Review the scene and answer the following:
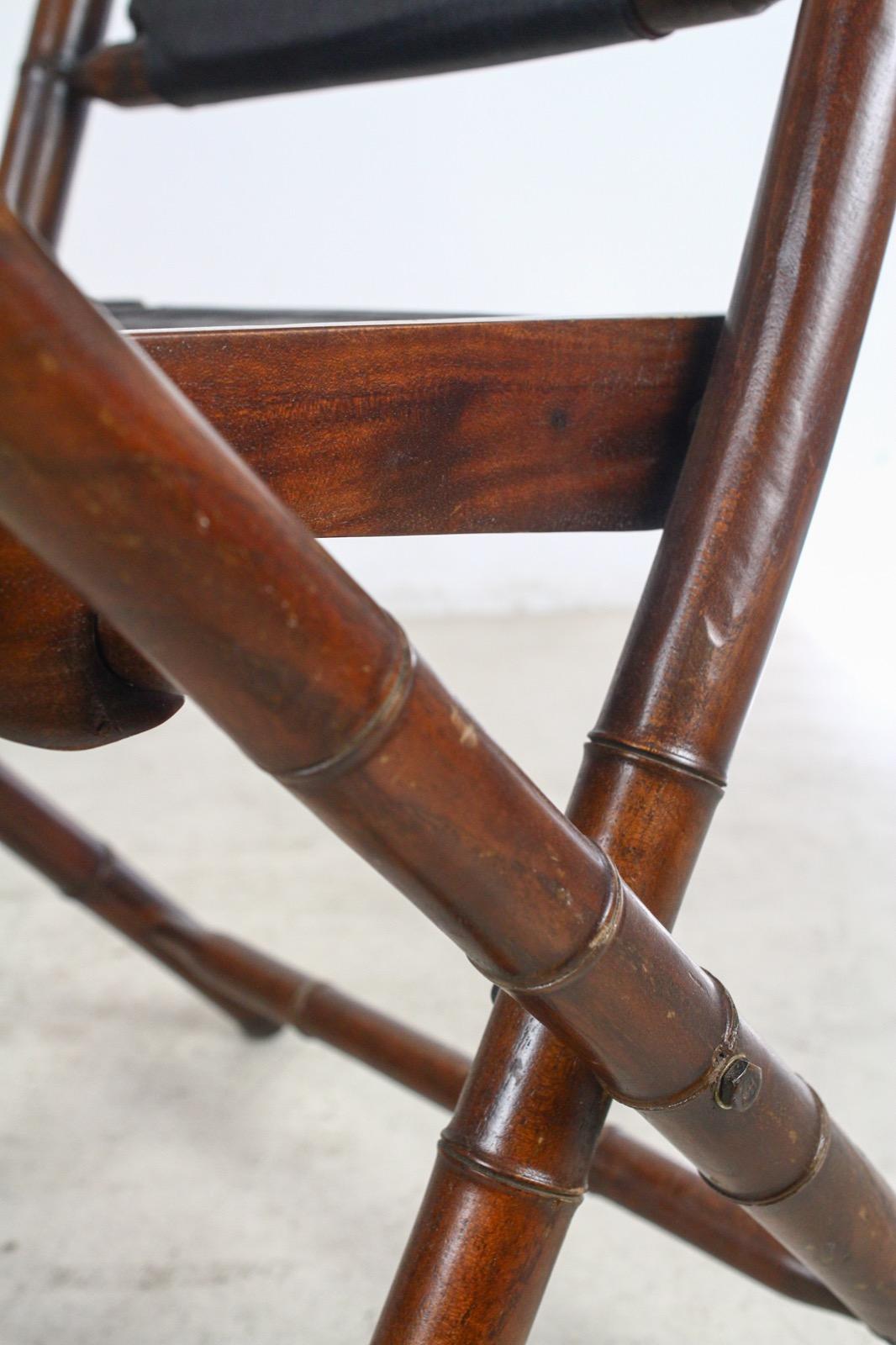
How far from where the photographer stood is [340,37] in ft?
2.18

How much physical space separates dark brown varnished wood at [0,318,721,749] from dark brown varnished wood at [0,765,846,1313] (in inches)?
13.9

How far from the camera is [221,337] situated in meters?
0.40

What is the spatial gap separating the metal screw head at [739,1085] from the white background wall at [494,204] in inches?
85.7

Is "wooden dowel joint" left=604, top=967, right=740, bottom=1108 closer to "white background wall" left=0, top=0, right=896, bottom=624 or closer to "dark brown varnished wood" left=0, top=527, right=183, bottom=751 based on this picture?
"dark brown varnished wood" left=0, top=527, right=183, bottom=751

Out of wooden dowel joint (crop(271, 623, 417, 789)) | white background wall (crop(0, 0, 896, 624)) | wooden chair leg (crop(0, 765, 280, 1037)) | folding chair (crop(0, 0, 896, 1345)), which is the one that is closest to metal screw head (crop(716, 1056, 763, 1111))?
folding chair (crop(0, 0, 896, 1345))

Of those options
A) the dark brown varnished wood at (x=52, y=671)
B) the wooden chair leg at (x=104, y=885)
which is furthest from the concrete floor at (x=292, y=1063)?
the dark brown varnished wood at (x=52, y=671)

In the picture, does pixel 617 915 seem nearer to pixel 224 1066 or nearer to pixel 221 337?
pixel 221 337

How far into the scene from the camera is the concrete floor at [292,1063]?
777mm

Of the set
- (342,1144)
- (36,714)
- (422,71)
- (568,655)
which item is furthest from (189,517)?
(568,655)

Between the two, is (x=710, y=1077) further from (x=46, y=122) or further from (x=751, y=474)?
(x=46, y=122)

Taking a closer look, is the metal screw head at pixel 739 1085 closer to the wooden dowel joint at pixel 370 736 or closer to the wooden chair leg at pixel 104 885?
the wooden dowel joint at pixel 370 736

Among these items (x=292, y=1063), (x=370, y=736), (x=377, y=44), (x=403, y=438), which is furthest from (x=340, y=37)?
(x=292, y=1063)

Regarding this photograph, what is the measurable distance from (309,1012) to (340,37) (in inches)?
21.9

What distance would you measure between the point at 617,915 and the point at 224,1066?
73 cm
